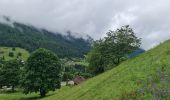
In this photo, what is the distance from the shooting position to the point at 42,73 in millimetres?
113688

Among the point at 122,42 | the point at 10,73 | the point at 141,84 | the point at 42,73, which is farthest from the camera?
the point at 10,73

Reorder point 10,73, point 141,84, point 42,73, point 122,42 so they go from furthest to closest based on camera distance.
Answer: point 10,73 → point 42,73 → point 122,42 → point 141,84

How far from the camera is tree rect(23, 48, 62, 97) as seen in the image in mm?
111000

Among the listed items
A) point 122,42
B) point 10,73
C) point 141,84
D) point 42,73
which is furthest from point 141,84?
point 10,73

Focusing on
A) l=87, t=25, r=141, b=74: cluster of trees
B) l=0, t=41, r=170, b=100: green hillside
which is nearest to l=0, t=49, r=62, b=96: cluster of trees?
l=87, t=25, r=141, b=74: cluster of trees

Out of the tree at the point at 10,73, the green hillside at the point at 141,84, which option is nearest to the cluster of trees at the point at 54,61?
the green hillside at the point at 141,84

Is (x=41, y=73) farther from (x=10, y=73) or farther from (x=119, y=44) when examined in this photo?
(x=10, y=73)

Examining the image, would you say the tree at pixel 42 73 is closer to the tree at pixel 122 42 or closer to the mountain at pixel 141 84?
the tree at pixel 122 42

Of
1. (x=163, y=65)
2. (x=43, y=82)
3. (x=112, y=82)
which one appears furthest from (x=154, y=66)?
(x=43, y=82)

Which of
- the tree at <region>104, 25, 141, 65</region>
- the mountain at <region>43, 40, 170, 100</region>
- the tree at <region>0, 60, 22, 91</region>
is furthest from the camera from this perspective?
the tree at <region>0, 60, 22, 91</region>

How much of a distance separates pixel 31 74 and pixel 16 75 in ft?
213

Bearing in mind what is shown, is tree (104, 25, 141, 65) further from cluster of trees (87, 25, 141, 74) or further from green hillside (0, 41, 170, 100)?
green hillside (0, 41, 170, 100)

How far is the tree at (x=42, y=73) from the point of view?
11100 cm

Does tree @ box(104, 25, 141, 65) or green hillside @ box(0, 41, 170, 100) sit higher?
tree @ box(104, 25, 141, 65)
